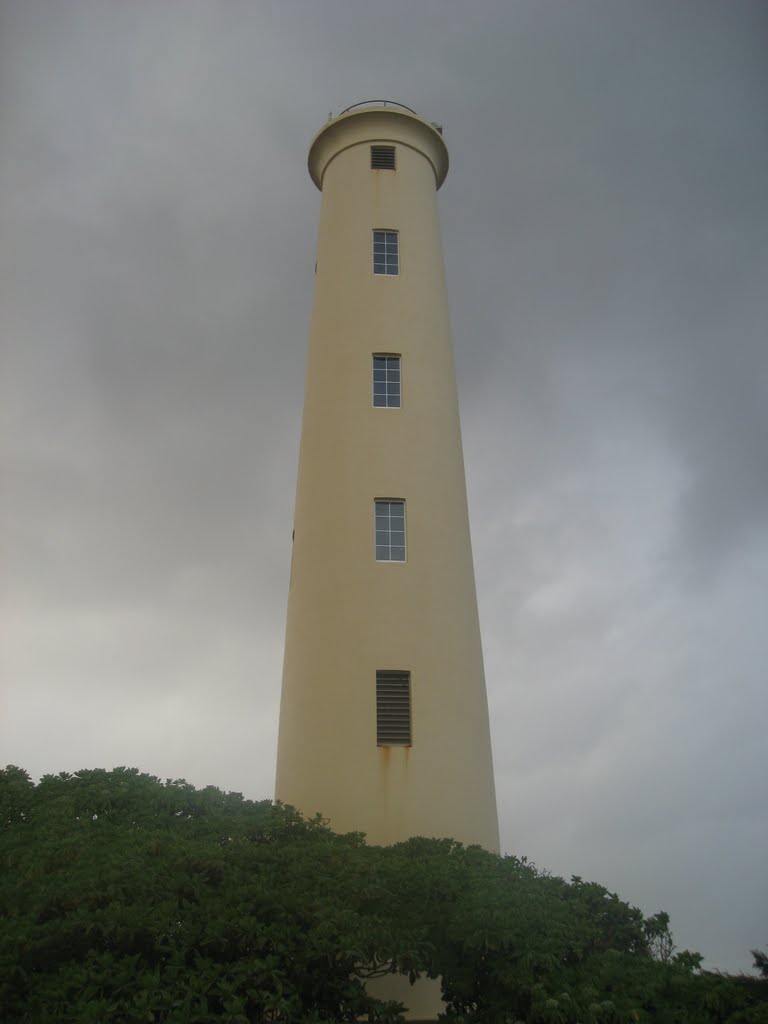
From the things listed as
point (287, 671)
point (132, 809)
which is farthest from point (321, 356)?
point (132, 809)

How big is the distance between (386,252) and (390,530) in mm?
7468

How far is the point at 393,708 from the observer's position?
18.1 m

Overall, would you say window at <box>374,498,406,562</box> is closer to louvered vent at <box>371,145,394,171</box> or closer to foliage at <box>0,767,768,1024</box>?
foliage at <box>0,767,768,1024</box>

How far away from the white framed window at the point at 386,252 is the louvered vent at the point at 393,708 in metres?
10.00

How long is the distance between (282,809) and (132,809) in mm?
2441

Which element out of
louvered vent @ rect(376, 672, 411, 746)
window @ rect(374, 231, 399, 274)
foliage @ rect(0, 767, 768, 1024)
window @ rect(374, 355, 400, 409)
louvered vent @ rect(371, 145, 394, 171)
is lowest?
foliage @ rect(0, 767, 768, 1024)

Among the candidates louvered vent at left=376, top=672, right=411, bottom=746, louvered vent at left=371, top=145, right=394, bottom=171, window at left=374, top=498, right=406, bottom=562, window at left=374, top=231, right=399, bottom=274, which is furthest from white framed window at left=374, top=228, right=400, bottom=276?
louvered vent at left=376, top=672, right=411, bottom=746

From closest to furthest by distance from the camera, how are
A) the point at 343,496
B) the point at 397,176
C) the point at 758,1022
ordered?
the point at 758,1022
the point at 343,496
the point at 397,176

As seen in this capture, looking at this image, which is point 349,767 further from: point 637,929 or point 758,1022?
point 758,1022

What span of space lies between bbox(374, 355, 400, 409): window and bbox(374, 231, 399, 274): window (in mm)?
2557

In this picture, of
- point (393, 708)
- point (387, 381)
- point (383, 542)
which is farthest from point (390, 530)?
point (393, 708)

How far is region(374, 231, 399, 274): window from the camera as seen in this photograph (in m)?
22.5

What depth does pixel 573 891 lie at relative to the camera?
12.9 meters

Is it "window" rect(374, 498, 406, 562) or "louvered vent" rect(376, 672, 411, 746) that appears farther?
"window" rect(374, 498, 406, 562)
